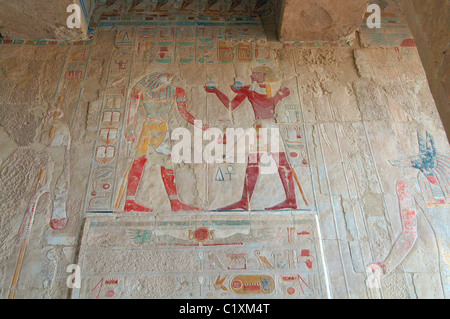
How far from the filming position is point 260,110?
3.80 metres

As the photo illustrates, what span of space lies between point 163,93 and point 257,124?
3.02 feet

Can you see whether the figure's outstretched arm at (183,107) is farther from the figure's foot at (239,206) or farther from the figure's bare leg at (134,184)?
the figure's foot at (239,206)

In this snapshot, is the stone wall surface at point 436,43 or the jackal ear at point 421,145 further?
the jackal ear at point 421,145

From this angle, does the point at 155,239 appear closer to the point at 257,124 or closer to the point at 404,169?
the point at 257,124

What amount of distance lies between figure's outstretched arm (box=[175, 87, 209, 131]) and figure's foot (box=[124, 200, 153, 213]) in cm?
88

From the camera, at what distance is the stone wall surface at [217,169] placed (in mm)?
3014

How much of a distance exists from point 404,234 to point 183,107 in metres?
2.11

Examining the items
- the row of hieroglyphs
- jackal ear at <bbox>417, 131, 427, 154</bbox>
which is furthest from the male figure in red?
jackal ear at <bbox>417, 131, 427, 154</bbox>

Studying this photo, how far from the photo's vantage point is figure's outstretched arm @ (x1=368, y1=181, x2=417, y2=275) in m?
3.09

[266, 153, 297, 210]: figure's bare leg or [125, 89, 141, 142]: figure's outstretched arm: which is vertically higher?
[125, 89, 141, 142]: figure's outstretched arm
